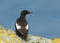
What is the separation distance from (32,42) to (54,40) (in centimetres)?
254

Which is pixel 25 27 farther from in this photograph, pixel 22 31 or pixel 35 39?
pixel 35 39

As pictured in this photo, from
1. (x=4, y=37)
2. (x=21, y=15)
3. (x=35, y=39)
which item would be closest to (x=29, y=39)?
(x=35, y=39)

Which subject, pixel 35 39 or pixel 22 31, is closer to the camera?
pixel 35 39

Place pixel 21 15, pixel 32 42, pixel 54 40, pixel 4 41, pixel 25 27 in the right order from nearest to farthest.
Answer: pixel 4 41, pixel 32 42, pixel 54 40, pixel 25 27, pixel 21 15

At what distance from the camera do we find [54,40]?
62.7ft

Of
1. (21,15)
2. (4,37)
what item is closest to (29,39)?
(4,37)

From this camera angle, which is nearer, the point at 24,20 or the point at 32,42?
the point at 32,42

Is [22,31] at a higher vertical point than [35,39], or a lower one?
higher

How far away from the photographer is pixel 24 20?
21625mm

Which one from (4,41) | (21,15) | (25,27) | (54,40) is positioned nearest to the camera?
(4,41)

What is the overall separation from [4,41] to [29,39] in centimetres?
404

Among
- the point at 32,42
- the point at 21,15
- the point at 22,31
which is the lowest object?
the point at 32,42

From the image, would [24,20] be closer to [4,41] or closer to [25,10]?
[25,10]

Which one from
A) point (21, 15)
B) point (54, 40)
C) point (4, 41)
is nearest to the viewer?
point (4, 41)
